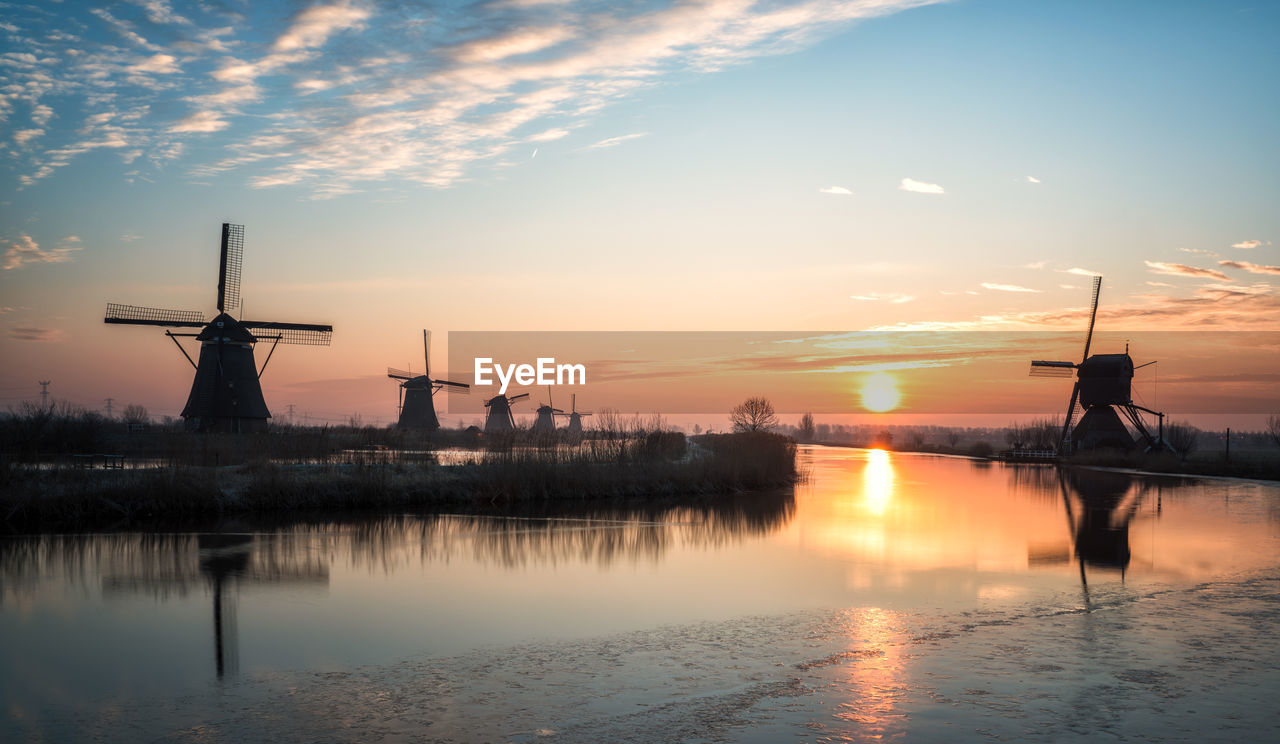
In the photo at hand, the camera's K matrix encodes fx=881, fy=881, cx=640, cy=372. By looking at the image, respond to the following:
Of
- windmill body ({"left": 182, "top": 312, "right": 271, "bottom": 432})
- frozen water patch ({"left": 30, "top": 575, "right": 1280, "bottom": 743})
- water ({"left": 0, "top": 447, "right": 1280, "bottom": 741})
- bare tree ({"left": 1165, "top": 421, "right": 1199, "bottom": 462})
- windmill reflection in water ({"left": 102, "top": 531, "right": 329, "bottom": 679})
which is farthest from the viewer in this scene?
bare tree ({"left": 1165, "top": 421, "right": 1199, "bottom": 462})

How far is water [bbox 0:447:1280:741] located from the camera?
18.7 feet

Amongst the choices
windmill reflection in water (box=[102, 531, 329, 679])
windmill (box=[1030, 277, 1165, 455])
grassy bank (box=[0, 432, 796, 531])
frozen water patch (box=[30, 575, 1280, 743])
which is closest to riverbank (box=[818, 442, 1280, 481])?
windmill (box=[1030, 277, 1165, 455])

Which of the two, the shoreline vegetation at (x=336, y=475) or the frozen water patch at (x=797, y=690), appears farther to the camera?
the shoreline vegetation at (x=336, y=475)

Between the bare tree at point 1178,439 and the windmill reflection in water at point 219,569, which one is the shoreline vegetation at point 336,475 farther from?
the bare tree at point 1178,439

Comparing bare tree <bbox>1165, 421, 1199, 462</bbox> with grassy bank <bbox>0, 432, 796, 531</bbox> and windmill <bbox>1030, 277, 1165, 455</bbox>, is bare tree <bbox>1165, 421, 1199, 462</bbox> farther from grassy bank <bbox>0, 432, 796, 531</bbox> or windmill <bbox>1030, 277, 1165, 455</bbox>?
grassy bank <bbox>0, 432, 796, 531</bbox>

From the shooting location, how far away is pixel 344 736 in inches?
210

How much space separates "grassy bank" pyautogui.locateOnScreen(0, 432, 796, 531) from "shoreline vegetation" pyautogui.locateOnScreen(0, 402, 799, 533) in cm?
3

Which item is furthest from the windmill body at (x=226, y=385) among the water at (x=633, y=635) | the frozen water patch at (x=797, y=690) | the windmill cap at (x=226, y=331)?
the frozen water patch at (x=797, y=690)

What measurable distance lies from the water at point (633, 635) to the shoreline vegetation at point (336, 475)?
7.12 ft

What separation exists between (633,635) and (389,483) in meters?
12.4

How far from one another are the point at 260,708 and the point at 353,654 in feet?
5.03

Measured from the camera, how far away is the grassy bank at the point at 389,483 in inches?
619

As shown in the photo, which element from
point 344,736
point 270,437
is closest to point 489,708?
point 344,736

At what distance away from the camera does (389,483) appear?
19.4 metres
